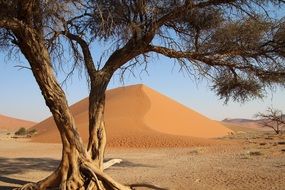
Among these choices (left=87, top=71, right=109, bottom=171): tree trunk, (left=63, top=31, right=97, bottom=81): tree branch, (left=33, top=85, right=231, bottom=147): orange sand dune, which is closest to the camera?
(left=87, top=71, right=109, bottom=171): tree trunk

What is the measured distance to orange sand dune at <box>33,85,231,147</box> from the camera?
36.8 m

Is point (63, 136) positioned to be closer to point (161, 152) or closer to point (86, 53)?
point (86, 53)

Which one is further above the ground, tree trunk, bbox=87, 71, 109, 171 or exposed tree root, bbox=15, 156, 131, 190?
tree trunk, bbox=87, 71, 109, 171

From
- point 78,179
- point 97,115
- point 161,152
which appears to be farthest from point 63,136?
point 161,152

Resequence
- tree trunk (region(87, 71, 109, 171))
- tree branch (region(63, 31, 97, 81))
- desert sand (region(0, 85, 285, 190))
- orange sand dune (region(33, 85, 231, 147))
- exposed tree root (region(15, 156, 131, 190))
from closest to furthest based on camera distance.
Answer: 1. exposed tree root (region(15, 156, 131, 190))
2. tree trunk (region(87, 71, 109, 171))
3. tree branch (region(63, 31, 97, 81))
4. desert sand (region(0, 85, 285, 190))
5. orange sand dune (region(33, 85, 231, 147))

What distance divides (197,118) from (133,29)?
57.0 meters

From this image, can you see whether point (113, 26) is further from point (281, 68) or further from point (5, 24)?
point (281, 68)

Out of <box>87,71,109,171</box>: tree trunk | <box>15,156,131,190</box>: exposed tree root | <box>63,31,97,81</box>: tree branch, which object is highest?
<box>63,31,97,81</box>: tree branch

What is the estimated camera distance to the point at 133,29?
1094 centimetres

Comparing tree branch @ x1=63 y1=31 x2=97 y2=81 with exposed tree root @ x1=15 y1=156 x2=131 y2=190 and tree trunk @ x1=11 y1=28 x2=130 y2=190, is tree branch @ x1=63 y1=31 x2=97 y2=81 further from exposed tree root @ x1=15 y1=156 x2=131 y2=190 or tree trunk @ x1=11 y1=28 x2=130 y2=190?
exposed tree root @ x1=15 y1=156 x2=131 y2=190

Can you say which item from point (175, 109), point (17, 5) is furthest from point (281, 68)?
point (175, 109)

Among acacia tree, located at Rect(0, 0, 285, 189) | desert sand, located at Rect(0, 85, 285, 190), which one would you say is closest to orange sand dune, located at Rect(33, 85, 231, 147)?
desert sand, located at Rect(0, 85, 285, 190)

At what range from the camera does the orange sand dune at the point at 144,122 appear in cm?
3675

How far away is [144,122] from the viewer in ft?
167
